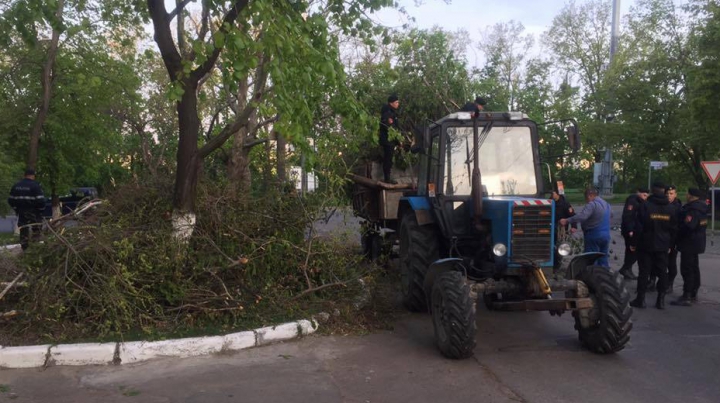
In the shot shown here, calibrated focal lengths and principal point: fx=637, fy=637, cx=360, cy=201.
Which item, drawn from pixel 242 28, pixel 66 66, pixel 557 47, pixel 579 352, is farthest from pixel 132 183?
pixel 557 47

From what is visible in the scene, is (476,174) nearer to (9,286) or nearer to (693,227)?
(693,227)

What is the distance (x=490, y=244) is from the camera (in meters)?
6.91

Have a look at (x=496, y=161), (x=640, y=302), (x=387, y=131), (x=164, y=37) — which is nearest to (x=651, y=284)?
(x=640, y=302)

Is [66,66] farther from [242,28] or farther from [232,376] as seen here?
[232,376]

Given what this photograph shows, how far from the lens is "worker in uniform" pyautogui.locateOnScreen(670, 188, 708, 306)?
28.7ft

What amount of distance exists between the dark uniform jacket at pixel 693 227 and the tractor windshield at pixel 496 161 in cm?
264

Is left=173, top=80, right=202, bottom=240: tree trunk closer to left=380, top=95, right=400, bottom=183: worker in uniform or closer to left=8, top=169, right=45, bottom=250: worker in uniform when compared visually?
left=380, top=95, right=400, bottom=183: worker in uniform

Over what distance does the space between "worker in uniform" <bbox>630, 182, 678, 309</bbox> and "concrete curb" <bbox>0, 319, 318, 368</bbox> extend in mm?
5219

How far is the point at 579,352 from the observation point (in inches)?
253

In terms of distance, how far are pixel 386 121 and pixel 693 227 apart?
458 centimetres

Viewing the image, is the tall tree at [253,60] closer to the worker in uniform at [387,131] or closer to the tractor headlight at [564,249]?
the worker in uniform at [387,131]

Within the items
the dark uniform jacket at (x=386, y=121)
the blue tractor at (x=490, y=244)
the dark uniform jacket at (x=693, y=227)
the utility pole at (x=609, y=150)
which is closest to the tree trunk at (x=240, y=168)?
the dark uniform jacket at (x=386, y=121)

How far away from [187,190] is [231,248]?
2.87 ft

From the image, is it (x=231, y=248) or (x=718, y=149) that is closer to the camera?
(x=231, y=248)
